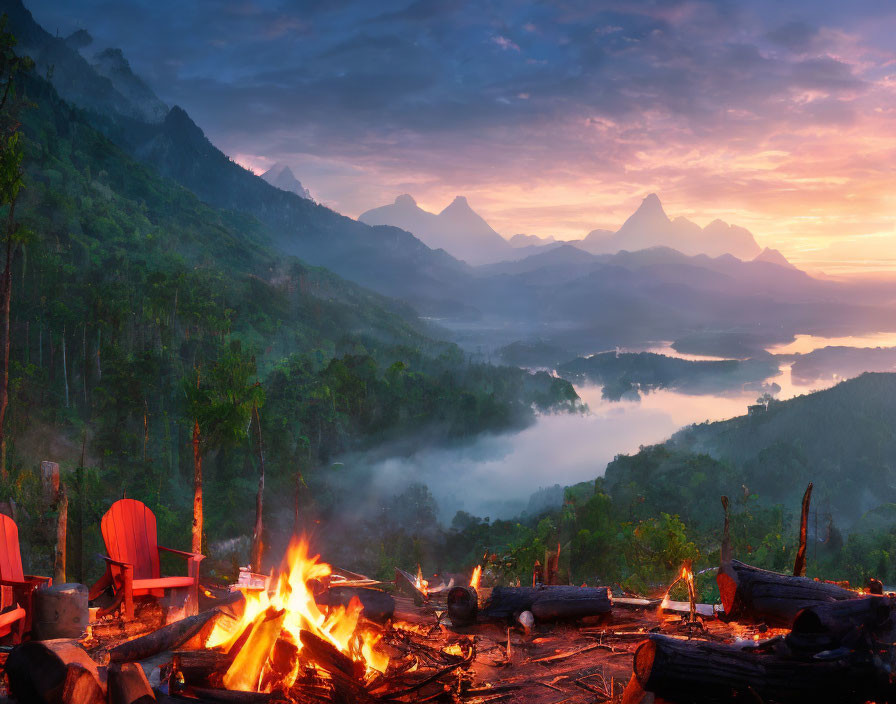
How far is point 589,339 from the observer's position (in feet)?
543

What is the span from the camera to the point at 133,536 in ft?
26.8

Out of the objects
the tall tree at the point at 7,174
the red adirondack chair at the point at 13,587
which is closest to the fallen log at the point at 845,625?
the red adirondack chair at the point at 13,587

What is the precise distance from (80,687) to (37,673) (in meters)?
0.29

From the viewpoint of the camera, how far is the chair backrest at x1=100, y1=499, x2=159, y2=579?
7844mm

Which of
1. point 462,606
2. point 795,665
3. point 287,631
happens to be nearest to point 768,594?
point 795,665

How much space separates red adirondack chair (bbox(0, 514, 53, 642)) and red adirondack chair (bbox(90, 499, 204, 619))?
0.96 m

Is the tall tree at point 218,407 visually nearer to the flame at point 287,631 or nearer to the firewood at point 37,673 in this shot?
the flame at point 287,631

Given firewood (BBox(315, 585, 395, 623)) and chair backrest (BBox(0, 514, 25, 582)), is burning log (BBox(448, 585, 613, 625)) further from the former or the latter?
chair backrest (BBox(0, 514, 25, 582))

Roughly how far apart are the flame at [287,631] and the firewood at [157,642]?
210mm

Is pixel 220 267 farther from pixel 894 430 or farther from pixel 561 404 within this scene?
pixel 894 430

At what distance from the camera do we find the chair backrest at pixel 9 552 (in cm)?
622

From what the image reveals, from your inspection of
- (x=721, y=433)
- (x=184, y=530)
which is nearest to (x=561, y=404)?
(x=721, y=433)

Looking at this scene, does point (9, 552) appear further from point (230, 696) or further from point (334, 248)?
point (334, 248)

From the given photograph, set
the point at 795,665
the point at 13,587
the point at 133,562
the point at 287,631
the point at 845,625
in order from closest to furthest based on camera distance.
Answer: the point at 795,665, the point at 845,625, the point at 287,631, the point at 13,587, the point at 133,562
